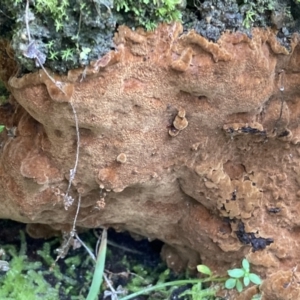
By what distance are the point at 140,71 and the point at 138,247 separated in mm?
1260

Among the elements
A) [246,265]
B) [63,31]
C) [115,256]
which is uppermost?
[63,31]

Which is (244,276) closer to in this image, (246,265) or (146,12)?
(246,265)

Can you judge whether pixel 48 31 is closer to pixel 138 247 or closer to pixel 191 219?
pixel 191 219

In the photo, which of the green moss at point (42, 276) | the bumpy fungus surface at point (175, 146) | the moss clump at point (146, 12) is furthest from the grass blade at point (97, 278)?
the moss clump at point (146, 12)

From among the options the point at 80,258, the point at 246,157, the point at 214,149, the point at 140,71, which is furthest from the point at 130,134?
the point at 80,258

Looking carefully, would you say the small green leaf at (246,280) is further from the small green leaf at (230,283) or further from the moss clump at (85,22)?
the moss clump at (85,22)

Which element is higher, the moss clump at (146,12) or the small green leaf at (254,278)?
the moss clump at (146,12)

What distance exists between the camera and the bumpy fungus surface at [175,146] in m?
1.47

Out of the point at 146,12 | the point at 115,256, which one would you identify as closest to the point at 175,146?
the point at 146,12

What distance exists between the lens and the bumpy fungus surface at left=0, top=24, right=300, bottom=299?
4.82 ft

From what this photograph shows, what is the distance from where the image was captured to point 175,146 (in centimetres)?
174

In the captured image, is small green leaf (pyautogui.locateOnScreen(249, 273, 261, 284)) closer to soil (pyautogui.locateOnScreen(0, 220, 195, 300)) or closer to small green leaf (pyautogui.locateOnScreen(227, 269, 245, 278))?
small green leaf (pyautogui.locateOnScreen(227, 269, 245, 278))

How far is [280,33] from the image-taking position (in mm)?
1620

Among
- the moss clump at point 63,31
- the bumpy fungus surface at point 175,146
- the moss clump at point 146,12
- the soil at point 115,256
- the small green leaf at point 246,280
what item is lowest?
the soil at point 115,256
